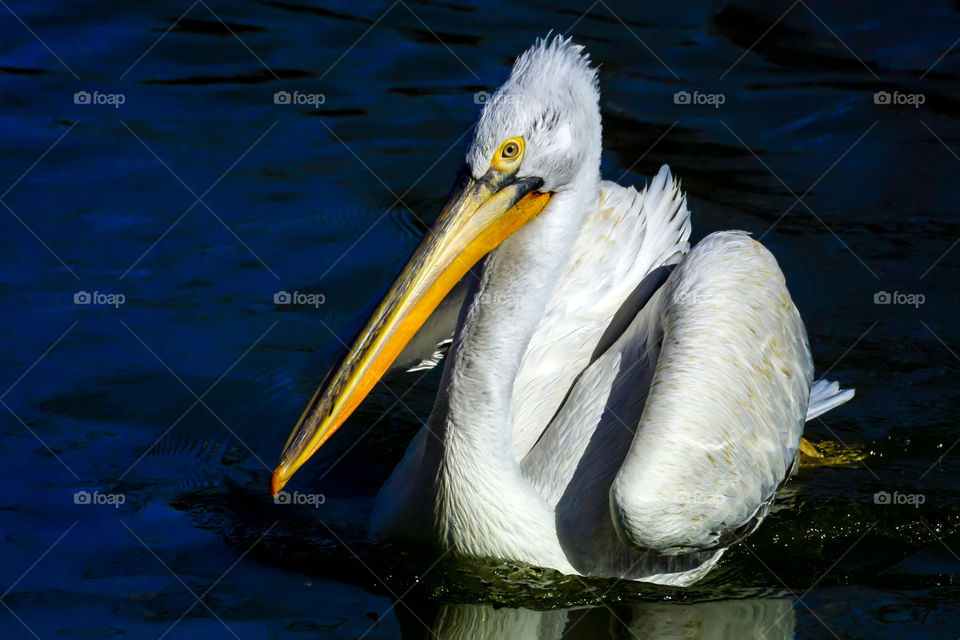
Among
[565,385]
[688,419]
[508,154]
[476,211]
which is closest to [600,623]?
[688,419]

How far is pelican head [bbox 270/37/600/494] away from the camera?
12.5 feet

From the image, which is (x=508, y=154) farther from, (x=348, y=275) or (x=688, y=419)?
(x=348, y=275)

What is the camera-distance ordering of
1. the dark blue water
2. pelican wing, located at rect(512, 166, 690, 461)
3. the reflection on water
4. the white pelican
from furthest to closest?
pelican wing, located at rect(512, 166, 690, 461) < the dark blue water < the reflection on water < the white pelican

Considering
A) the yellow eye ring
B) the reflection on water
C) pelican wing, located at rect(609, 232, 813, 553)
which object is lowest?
the reflection on water

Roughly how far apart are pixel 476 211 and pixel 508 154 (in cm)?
21

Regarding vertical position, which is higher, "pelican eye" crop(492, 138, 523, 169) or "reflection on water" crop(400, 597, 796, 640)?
"pelican eye" crop(492, 138, 523, 169)

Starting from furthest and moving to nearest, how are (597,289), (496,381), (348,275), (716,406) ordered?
(348,275)
(597,289)
(716,406)
(496,381)

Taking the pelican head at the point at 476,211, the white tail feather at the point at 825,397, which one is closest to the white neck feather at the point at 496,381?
the pelican head at the point at 476,211

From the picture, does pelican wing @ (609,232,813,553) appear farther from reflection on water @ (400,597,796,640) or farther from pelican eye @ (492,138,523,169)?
pelican eye @ (492,138,523,169)

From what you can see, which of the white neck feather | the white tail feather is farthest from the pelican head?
the white tail feather

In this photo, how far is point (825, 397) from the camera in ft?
17.4

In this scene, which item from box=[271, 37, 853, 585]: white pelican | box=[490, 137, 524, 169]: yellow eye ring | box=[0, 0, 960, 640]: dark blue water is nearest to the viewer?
box=[490, 137, 524, 169]: yellow eye ring

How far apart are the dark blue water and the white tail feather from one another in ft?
0.88

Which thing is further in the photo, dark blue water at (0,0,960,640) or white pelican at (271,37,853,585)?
dark blue water at (0,0,960,640)
